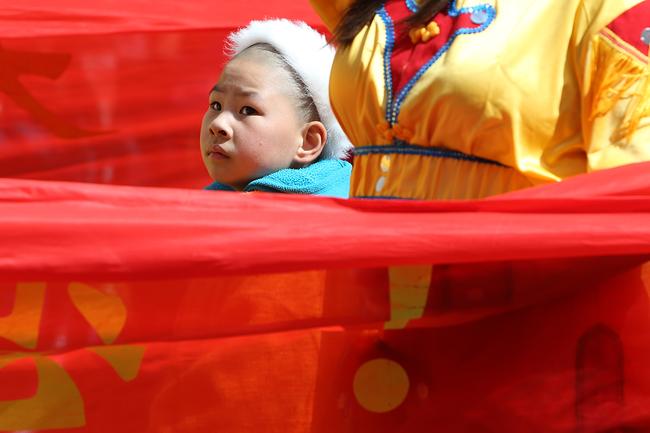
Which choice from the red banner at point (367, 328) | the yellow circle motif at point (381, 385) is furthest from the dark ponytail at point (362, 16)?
the yellow circle motif at point (381, 385)

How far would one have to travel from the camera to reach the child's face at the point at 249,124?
84.4 inches

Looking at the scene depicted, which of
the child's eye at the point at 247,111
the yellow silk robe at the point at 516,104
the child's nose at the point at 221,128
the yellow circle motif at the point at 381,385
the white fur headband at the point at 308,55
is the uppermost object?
the white fur headband at the point at 308,55

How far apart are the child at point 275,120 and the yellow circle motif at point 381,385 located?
0.87 m

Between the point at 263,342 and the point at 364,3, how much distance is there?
514 mm

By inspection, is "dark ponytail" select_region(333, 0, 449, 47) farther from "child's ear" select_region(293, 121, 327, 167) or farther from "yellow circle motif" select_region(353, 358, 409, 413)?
"child's ear" select_region(293, 121, 327, 167)

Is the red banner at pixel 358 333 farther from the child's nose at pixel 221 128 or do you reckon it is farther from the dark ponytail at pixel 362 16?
the child's nose at pixel 221 128

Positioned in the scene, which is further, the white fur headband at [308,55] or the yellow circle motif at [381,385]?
the white fur headband at [308,55]

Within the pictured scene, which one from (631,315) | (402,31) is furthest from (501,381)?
(402,31)

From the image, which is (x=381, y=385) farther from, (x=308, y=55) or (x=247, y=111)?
(x=308, y=55)

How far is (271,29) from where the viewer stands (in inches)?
90.3

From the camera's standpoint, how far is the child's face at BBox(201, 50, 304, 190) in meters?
2.14

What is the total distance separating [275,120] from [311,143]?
0.34 feet

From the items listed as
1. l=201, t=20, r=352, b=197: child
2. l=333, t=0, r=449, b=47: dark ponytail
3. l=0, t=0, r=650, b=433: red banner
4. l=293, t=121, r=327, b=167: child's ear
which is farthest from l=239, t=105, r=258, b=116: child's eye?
l=0, t=0, r=650, b=433: red banner

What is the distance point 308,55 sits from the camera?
2266 millimetres
